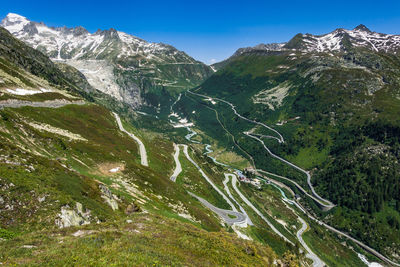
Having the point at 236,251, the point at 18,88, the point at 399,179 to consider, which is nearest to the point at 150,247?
the point at 236,251

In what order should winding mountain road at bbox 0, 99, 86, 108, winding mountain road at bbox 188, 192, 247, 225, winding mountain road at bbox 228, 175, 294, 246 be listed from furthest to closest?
1. winding mountain road at bbox 228, 175, 294, 246
2. winding mountain road at bbox 188, 192, 247, 225
3. winding mountain road at bbox 0, 99, 86, 108

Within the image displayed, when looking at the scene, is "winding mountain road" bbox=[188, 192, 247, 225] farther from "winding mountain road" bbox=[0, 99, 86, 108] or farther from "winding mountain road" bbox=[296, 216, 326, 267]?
"winding mountain road" bbox=[0, 99, 86, 108]

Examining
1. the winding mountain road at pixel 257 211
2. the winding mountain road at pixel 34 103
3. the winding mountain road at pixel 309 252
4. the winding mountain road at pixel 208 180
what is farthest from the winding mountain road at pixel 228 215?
the winding mountain road at pixel 34 103

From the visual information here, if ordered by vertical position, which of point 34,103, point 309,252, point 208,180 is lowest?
point 309,252

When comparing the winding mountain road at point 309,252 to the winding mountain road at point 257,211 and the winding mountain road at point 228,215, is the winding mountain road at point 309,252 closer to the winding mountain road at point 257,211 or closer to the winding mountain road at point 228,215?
the winding mountain road at point 257,211

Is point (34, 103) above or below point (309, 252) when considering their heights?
above

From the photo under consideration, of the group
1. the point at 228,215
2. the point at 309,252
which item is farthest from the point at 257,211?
the point at 228,215

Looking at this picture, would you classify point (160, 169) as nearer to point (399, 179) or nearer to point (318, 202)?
point (318, 202)

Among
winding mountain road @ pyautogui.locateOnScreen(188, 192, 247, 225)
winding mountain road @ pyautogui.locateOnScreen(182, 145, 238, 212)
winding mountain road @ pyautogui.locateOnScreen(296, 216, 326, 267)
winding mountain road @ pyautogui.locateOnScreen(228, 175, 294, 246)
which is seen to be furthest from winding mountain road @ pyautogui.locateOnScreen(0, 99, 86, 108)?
winding mountain road @ pyautogui.locateOnScreen(296, 216, 326, 267)

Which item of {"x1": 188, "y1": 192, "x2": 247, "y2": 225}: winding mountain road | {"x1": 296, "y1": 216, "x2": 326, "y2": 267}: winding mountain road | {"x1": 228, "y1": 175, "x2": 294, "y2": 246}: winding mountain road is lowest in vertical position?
{"x1": 296, "y1": 216, "x2": 326, "y2": 267}: winding mountain road

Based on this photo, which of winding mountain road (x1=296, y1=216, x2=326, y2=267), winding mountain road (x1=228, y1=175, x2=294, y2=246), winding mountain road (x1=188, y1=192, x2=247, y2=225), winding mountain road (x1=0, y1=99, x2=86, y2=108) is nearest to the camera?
winding mountain road (x1=0, y1=99, x2=86, y2=108)

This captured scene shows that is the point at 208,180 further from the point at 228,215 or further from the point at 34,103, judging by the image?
the point at 34,103
